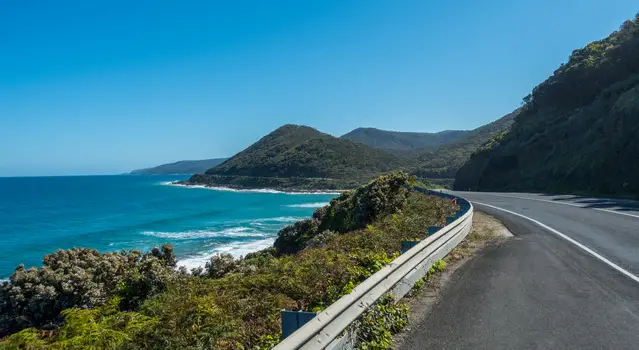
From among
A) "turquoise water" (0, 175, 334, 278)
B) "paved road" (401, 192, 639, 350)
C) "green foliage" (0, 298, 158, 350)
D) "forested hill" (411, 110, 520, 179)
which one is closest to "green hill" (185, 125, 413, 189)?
"forested hill" (411, 110, 520, 179)

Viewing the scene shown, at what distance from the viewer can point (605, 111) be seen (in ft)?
133

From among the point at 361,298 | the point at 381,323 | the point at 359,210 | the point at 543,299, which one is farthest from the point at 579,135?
the point at 361,298

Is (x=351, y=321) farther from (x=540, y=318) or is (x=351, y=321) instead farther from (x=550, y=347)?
(x=540, y=318)

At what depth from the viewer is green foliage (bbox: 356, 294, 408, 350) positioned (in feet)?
15.3

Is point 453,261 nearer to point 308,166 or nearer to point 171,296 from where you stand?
point 171,296

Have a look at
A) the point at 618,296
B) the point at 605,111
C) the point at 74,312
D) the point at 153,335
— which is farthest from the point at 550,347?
the point at 605,111

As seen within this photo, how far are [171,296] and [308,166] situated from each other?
468 feet

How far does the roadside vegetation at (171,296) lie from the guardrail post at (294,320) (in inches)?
14.4

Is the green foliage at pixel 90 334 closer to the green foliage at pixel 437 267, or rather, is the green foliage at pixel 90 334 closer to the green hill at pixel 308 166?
the green foliage at pixel 437 267

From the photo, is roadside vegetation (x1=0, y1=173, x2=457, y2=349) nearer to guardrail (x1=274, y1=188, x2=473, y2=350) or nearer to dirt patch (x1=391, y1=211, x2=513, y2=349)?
guardrail (x1=274, y1=188, x2=473, y2=350)

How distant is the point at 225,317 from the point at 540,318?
3.98m

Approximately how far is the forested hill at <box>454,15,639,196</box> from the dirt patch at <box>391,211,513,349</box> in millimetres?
18307

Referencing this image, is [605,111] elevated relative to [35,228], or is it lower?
elevated

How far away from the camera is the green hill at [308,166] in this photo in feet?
450
